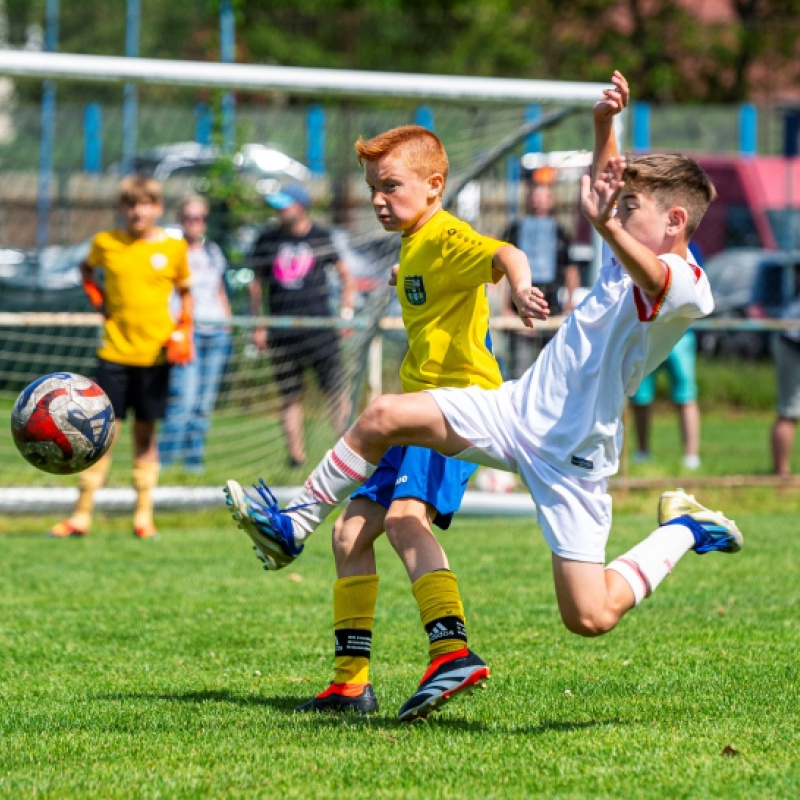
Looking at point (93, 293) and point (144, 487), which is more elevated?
point (93, 293)

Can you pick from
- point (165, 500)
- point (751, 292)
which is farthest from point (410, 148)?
point (751, 292)

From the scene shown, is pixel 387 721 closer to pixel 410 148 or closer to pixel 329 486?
pixel 329 486

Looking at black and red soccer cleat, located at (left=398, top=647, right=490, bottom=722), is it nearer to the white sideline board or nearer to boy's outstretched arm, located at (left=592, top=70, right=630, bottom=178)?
boy's outstretched arm, located at (left=592, top=70, right=630, bottom=178)

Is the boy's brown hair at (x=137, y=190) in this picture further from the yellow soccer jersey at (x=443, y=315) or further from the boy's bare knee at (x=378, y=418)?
the boy's bare knee at (x=378, y=418)

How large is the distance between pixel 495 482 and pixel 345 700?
19.1 feet

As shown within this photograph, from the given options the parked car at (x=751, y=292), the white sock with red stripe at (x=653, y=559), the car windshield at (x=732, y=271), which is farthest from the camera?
the car windshield at (x=732, y=271)

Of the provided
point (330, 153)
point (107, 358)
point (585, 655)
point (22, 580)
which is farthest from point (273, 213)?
point (585, 655)

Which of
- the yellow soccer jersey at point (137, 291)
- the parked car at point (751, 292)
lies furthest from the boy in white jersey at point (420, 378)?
the parked car at point (751, 292)

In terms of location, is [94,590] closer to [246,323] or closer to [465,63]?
[246,323]

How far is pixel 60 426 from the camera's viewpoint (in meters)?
5.08

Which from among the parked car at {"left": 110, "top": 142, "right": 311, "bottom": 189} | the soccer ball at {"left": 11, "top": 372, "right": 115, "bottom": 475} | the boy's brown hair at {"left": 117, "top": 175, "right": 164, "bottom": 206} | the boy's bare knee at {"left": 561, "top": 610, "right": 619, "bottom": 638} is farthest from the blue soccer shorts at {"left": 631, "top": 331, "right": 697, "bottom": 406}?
the boy's bare knee at {"left": 561, "top": 610, "right": 619, "bottom": 638}

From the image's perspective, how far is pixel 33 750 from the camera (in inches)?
157

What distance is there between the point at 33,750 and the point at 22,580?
130 inches

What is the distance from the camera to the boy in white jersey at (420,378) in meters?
4.40
